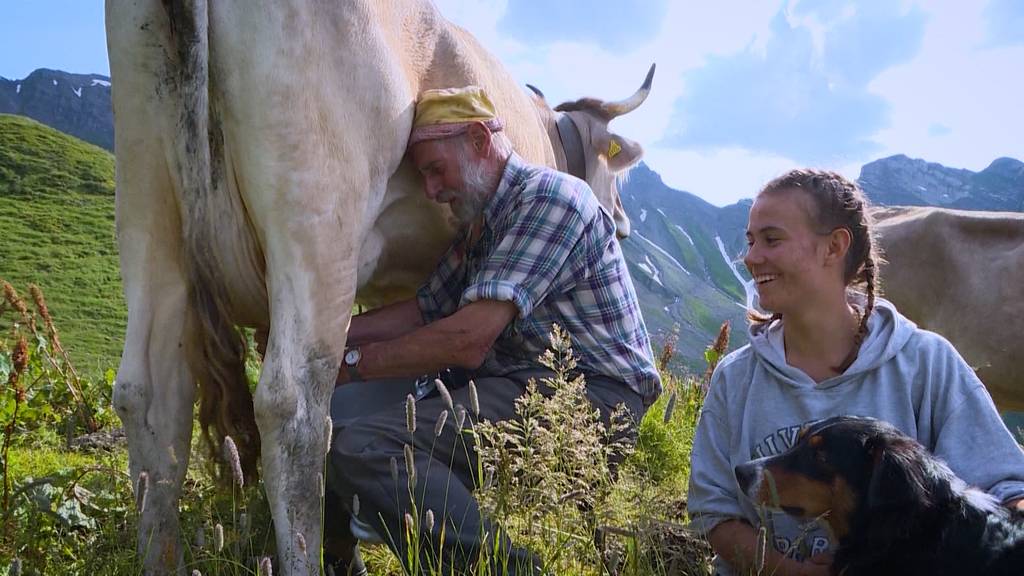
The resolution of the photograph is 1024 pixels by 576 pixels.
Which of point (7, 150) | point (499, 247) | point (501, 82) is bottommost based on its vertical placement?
point (499, 247)

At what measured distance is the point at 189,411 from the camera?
3.14 m

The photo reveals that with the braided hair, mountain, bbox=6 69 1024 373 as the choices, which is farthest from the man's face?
the braided hair

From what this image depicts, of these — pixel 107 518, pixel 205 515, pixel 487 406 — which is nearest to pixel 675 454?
pixel 487 406

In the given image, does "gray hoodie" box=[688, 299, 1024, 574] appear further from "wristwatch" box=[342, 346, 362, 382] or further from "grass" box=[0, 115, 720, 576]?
"wristwatch" box=[342, 346, 362, 382]

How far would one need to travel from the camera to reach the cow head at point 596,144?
6340mm

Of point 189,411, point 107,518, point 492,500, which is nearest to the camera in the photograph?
point 492,500

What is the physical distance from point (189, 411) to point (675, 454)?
9.71 feet

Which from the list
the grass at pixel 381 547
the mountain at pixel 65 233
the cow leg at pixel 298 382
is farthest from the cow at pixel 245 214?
the mountain at pixel 65 233

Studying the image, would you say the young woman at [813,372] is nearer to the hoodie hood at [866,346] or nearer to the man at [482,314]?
the hoodie hood at [866,346]

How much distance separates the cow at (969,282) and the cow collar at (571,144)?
8.66 feet

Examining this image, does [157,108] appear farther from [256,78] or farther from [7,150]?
[7,150]

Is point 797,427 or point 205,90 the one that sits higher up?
point 205,90

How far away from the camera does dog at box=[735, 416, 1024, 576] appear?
2.20 meters

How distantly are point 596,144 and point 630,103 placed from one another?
757mm
